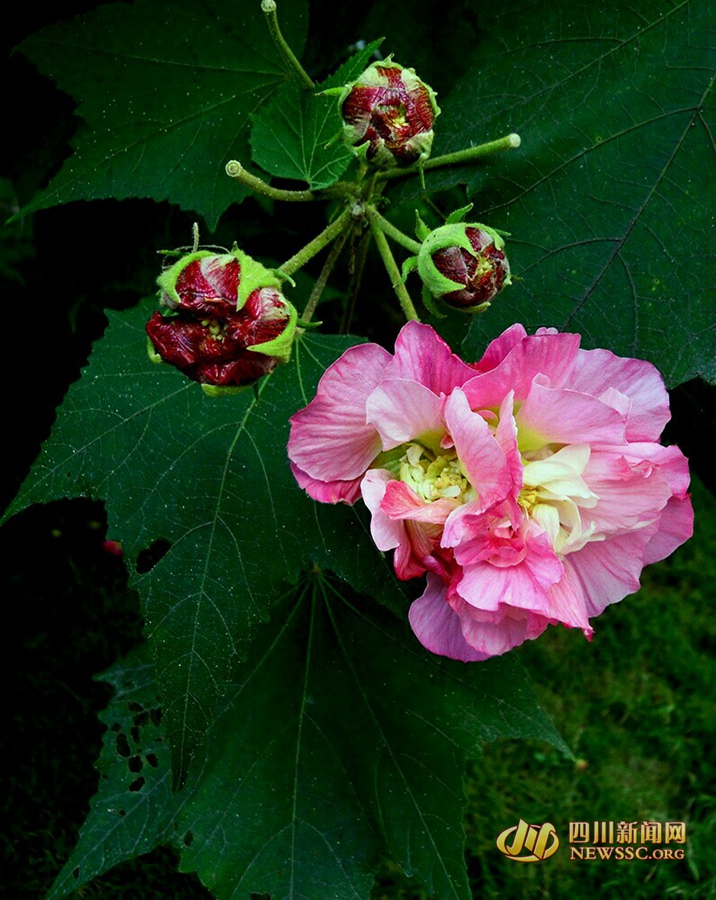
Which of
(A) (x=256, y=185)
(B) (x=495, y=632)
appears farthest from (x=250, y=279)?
(B) (x=495, y=632)

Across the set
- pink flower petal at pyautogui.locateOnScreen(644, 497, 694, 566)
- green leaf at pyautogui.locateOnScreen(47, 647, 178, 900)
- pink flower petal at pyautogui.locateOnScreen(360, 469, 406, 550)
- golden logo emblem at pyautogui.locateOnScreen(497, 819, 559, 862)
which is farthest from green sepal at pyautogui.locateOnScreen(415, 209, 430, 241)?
golden logo emblem at pyautogui.locateOnScreen(497, 819, 559, 862)

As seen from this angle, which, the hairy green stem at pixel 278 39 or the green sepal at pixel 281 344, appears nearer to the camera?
the green sepal at pixel 281 344

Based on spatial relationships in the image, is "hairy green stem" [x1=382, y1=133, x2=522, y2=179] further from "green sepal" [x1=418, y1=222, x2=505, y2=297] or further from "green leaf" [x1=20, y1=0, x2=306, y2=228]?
"green leaf" [x1=20, y1=0, x2=306, y2=228]

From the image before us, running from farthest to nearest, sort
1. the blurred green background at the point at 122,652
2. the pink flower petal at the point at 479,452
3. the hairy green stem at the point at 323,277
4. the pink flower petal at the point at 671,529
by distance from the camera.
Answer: the blurred green background at the point at 122,652, the hairy green stem at the point at 323,277, the pink flower petal at the point at 671,529, the pink flower petal at the point at 479,452

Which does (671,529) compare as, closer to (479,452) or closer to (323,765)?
(479,452)

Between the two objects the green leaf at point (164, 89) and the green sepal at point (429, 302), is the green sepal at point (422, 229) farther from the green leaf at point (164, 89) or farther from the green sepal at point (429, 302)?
the green leaf at point (164, 89)

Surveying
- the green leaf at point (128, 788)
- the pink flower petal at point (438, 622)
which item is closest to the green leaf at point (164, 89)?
the pink flower petal at point (438, 622)
